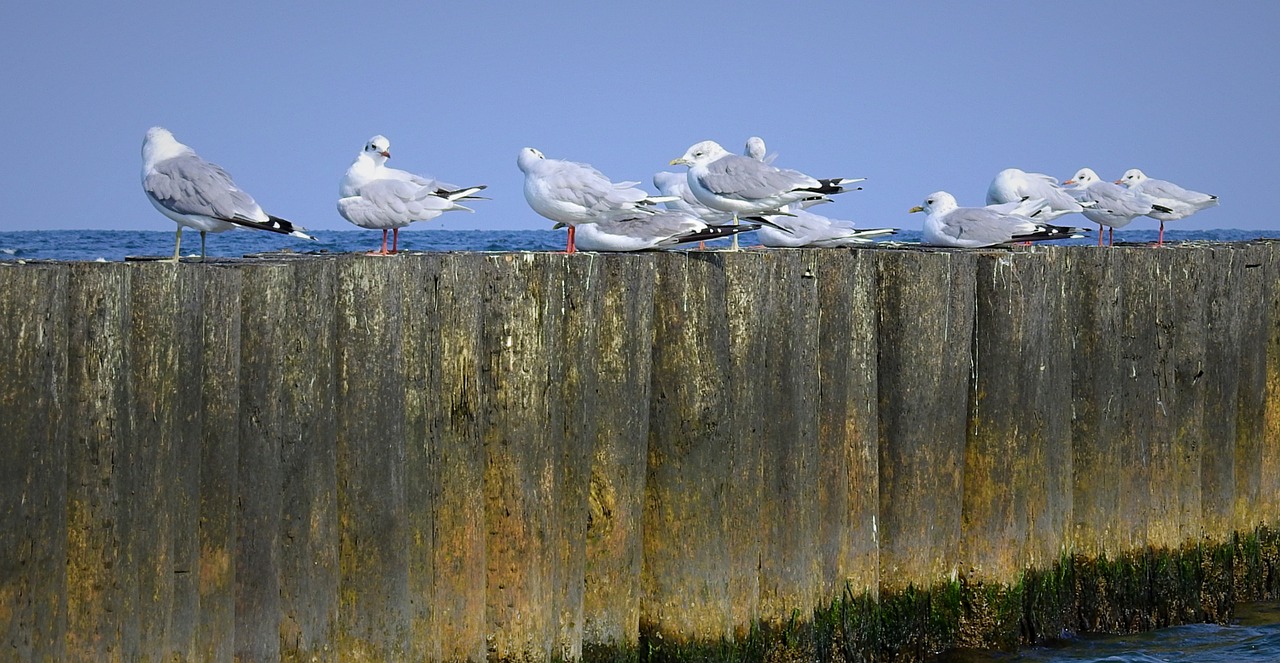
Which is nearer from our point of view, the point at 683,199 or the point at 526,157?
the point at 526,157

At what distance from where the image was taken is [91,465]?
16.8ft

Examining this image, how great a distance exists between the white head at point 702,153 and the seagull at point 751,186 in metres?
0.51

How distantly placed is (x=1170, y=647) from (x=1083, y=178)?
9329 millimetres

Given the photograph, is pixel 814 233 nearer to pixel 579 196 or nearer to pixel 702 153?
pixel 702 153

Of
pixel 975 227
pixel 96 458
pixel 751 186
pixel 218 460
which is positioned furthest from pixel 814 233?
pixel 96 458

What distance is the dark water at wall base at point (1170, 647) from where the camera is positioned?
325 inches

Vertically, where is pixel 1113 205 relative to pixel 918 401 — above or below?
above

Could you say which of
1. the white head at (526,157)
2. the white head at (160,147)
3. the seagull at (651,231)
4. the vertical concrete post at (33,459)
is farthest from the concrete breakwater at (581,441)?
the white head at (526,157)

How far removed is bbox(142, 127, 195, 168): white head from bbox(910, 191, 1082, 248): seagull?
5.91 metres

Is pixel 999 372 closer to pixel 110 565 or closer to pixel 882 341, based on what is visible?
pixel 882 341

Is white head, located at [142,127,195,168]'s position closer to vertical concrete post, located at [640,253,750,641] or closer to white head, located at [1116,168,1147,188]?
vertical concrete post, located at [640,253,750,641]

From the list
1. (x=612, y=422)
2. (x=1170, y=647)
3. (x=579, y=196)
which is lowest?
(x=1170, y=647)

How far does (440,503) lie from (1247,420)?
658 centimetres

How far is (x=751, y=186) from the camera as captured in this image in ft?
32.5
